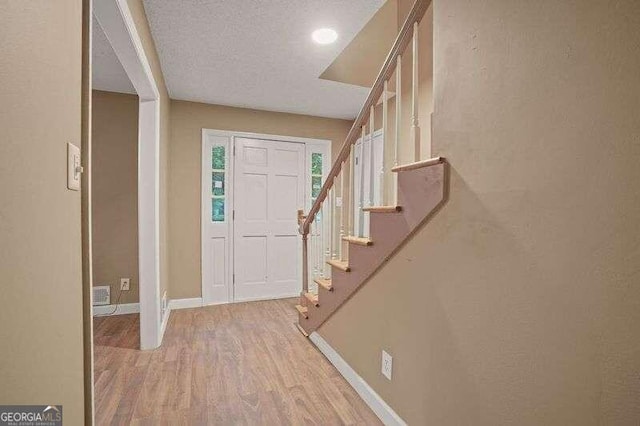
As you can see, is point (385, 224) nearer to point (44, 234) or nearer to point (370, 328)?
point (370, 328)

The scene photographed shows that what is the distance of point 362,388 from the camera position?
1.75 metres

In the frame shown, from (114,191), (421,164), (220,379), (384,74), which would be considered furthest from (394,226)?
(114,191)

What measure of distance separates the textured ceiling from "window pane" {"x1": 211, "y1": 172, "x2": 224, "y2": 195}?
120 centimetres

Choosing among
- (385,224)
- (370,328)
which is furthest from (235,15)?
(370,328)

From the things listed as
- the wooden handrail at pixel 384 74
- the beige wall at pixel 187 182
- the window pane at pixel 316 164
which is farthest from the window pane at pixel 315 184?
the wooden handrail at pixel 384 74

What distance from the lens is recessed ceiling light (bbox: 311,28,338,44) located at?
214 centimetres

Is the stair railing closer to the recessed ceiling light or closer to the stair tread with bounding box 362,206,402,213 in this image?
the stair tread with bounding box 362,206,402,213

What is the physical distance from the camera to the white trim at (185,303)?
11.0ft

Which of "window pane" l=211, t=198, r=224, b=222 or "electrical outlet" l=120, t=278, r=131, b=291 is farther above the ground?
"window pane" l=211, t=198, r=224, b=222

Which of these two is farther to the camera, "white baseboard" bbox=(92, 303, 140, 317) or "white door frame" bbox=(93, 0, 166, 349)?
"white baseboard" bbox=(92, 303, 140, 317)

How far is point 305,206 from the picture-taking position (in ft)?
13.0

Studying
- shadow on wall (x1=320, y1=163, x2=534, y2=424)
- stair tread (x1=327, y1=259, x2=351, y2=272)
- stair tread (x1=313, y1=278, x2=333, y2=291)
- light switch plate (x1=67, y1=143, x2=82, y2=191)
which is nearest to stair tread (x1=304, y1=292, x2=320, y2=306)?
stair tread (x1=313, y1=278, x2=333, y2=291)

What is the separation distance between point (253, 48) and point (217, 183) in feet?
5.72

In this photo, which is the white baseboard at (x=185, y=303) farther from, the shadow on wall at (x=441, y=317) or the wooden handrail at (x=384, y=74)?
the shadow on wall at (x=441, y=317)
